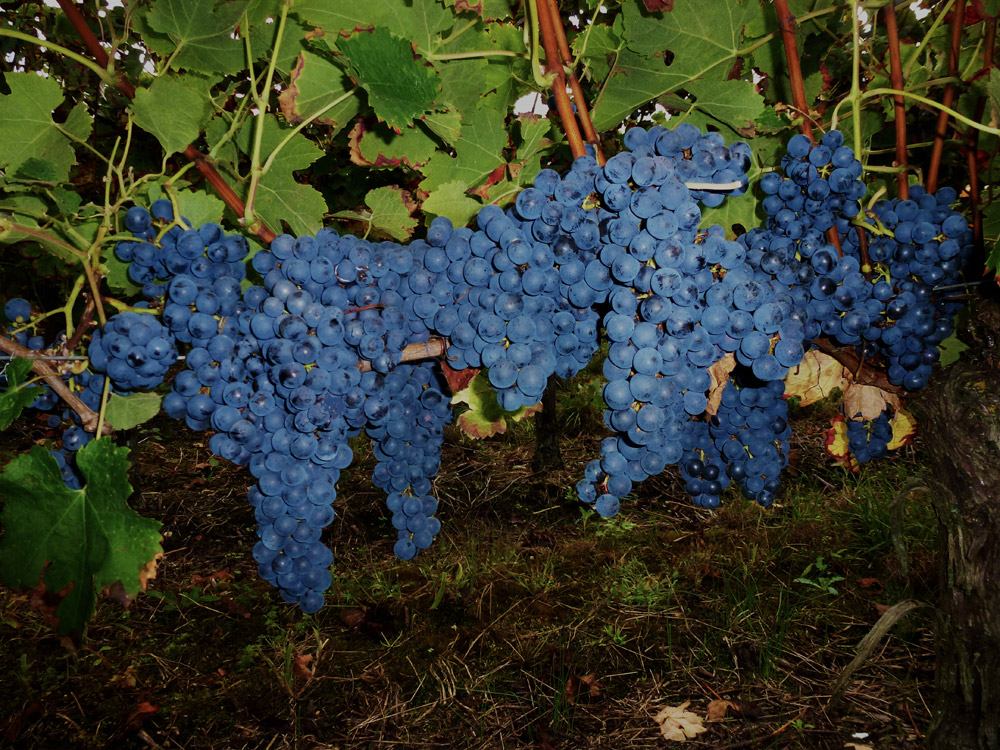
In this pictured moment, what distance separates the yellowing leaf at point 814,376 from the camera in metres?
1.21

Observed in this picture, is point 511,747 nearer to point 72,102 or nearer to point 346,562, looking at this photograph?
point 346,562

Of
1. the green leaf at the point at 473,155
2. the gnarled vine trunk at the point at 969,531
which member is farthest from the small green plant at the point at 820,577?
the green leaf at the point at 473,155

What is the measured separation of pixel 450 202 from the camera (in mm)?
1136

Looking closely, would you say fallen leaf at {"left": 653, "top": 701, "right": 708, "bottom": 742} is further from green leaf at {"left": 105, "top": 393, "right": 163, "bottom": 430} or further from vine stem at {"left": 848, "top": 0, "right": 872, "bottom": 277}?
green leaf at {"left": 105, "top": 393, "right": 163, "bottom": 430}

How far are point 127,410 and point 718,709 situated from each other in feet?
7.23

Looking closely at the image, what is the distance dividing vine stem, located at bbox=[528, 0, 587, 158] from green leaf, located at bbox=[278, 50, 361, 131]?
0.41m

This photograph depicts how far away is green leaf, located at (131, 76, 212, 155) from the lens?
110 cm

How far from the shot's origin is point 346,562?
3234 mm

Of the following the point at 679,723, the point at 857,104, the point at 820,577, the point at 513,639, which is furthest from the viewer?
the point at 820,577

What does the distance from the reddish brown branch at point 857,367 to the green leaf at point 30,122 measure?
1419mm

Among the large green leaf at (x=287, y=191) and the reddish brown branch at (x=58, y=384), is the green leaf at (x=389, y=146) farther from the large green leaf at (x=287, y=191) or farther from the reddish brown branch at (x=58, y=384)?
the reddish brown branch at (x=58, y=384)

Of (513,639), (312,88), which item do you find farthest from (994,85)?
(513,639)

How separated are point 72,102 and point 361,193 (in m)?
1.40

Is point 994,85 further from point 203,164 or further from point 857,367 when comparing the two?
point 203,164
